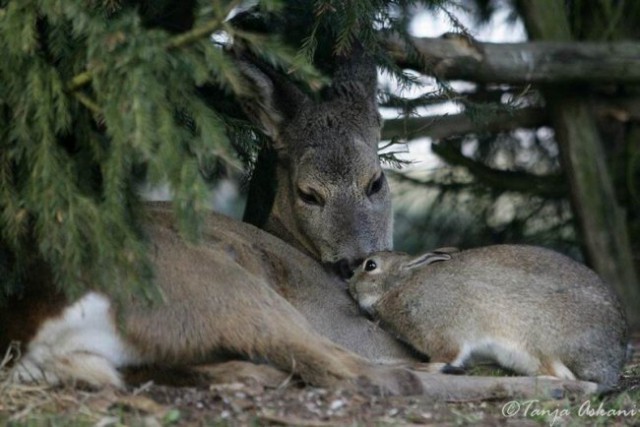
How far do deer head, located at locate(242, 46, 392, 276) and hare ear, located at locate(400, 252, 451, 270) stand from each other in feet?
1.39

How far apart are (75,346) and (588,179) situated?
497 cm

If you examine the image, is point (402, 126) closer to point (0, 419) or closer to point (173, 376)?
point (173, 376)

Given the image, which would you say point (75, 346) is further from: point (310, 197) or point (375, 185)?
point (375, 185)

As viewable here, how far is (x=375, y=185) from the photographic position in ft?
21.5

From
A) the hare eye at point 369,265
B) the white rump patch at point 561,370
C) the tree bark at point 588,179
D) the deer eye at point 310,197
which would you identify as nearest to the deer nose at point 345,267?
the hare eye at point 369,265

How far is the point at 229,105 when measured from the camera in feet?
22.1

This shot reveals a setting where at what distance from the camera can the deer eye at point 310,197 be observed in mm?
6406

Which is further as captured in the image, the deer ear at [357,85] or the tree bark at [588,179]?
the tree bark at [588,179]

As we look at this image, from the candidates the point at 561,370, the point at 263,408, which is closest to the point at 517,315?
the point at 561,370

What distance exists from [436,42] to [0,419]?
434cm

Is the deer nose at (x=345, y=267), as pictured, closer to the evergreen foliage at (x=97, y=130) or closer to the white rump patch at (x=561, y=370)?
the white rump patch at (x=561, y=370)

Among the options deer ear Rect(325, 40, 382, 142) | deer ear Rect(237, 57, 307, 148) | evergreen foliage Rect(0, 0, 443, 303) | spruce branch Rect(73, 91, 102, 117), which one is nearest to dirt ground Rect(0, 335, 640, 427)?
evergreen foliage Rect(0, 0, 443, 303)

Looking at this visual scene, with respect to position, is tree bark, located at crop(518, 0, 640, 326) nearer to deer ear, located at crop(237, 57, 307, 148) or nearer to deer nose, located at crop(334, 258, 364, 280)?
deer ear, located at crop(237, 57, 307, 148)

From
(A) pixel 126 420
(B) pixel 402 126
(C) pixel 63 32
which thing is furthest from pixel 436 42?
(A) pixel 126 420
